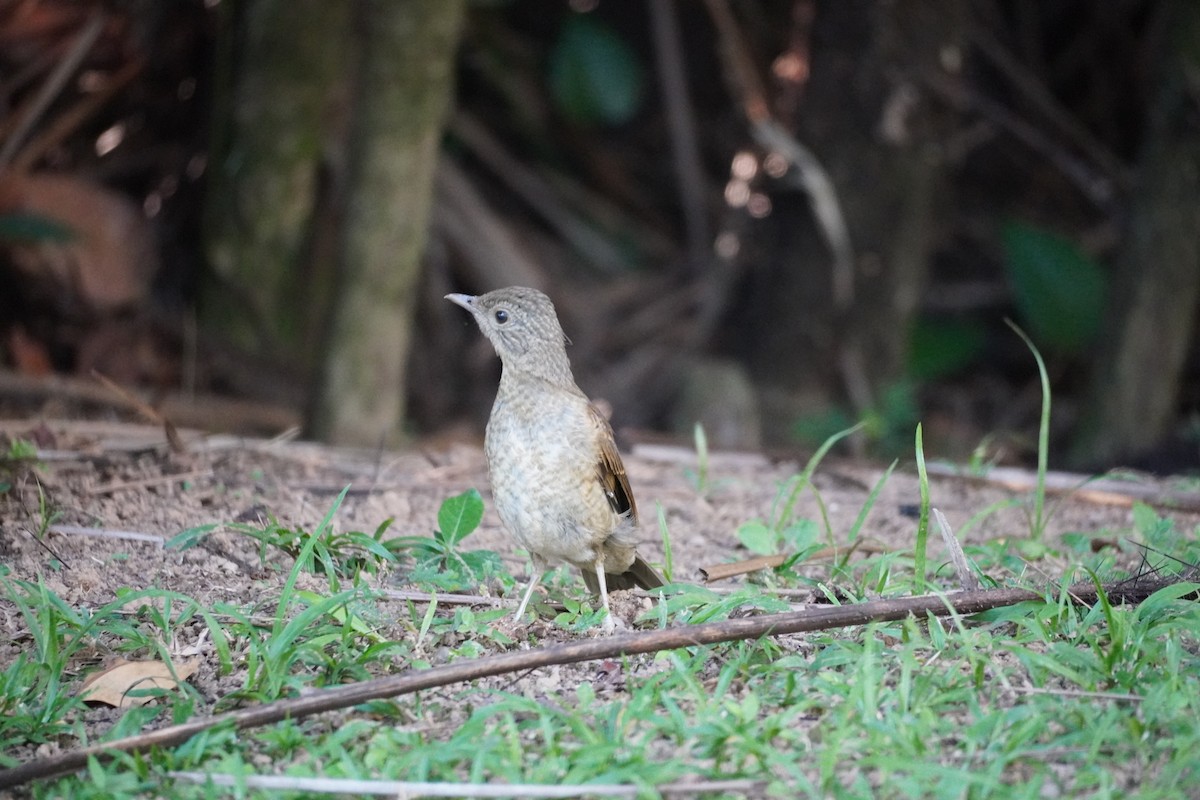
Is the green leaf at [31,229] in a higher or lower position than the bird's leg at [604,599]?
higher

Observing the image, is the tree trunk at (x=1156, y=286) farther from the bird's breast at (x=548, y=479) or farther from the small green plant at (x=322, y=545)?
the small green plant at (x=322, y=545)

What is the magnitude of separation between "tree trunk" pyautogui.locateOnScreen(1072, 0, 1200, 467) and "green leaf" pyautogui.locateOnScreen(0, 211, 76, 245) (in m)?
6.07

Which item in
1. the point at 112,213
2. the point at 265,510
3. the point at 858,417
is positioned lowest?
the point at 858,417

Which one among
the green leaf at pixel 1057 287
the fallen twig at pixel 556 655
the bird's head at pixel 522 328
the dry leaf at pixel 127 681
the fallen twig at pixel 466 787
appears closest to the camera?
the fallen twig at pixel 466 787

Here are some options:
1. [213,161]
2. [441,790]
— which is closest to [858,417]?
[213,161]

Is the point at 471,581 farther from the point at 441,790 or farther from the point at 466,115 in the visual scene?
the point at 466,115

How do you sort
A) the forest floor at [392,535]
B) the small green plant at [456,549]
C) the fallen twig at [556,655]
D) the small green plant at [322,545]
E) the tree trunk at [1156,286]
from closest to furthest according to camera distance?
the fallen twig at [556,655], the forest floor at [392,535], the small green plant at [322,545], the small green plant at [456,549], the tree trunk at [1156,286]

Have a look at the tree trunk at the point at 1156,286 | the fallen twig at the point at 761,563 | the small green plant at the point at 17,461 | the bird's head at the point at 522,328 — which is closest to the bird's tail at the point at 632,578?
the fallen twig at the point at 761,563

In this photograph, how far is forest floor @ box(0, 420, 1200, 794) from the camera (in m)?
3.35

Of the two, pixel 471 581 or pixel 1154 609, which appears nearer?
pixel 1154 609

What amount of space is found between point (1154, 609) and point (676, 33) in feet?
24.0

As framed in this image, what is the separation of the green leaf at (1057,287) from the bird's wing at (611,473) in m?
6.00

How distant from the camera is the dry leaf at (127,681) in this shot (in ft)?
10.5

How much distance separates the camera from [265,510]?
4.47 meters
